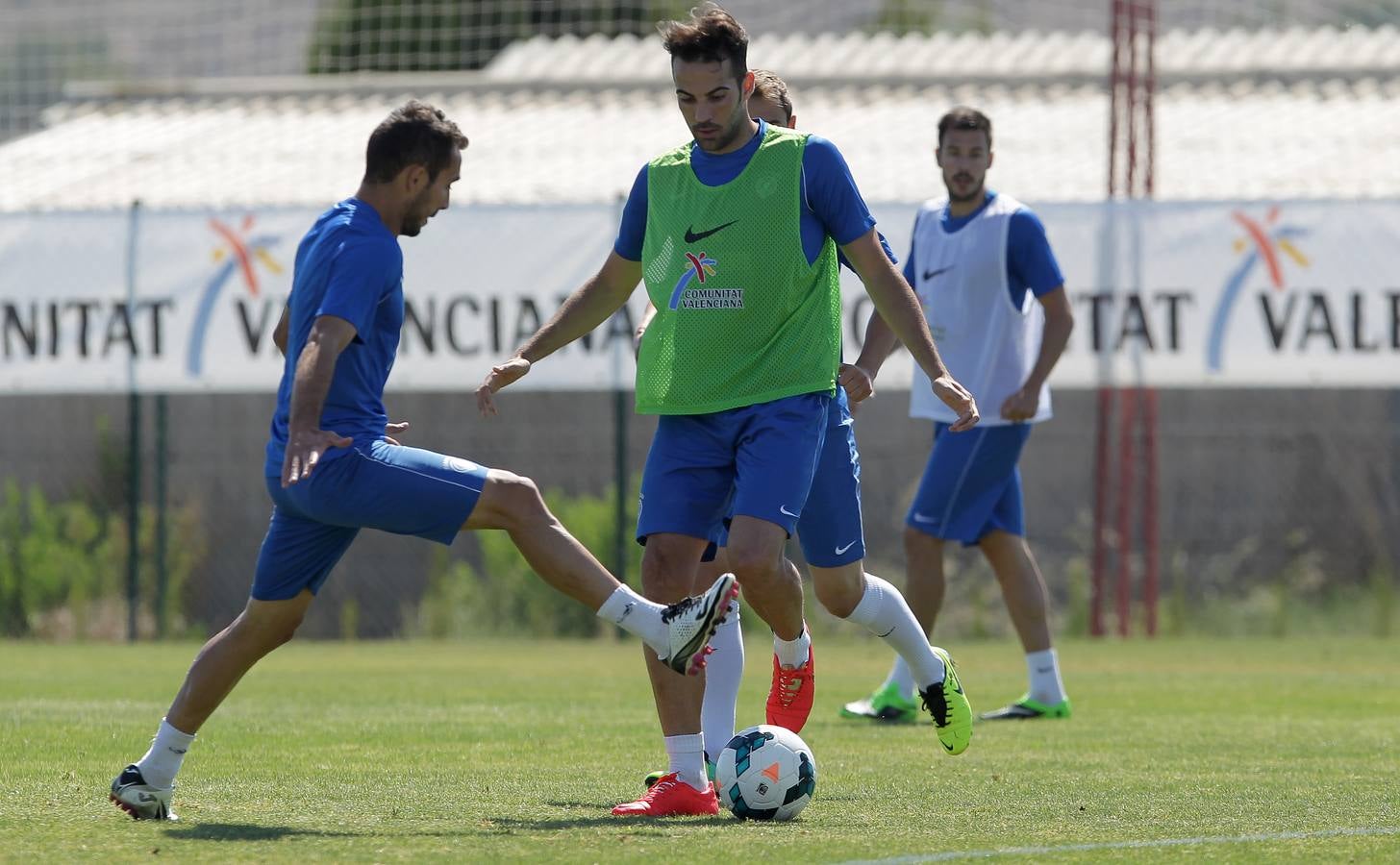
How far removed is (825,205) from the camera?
597 cm

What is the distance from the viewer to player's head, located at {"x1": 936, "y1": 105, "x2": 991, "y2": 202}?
29.2 ft

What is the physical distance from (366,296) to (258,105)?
2040cm

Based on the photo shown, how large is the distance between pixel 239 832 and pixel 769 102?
3.08m

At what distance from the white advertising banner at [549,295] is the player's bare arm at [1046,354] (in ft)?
16.3

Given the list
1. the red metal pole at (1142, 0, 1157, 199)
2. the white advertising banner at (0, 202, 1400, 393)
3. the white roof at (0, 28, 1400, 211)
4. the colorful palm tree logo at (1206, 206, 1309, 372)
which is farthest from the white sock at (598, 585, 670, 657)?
the white roof at (0, 28, 1400, 211)

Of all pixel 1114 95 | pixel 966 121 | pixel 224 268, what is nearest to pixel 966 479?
pixel 966 121

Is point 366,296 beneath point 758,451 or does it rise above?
above

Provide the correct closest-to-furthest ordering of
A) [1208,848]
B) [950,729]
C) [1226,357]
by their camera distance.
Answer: [1208,848] < [950,729] < [1226,357]

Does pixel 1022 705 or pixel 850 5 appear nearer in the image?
pixel 1022 705

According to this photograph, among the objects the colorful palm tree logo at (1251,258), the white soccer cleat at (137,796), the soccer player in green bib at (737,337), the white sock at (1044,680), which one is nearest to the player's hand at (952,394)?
the soccer player in green bib at (737,337)

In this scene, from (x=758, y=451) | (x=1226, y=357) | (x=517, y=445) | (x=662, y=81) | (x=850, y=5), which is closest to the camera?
(x=758, y=451)

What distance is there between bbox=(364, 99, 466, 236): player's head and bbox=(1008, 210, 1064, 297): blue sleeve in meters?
3.94

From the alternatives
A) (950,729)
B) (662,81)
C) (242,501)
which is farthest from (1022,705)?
(662,81)

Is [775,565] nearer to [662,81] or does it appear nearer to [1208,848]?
[1208,848]
